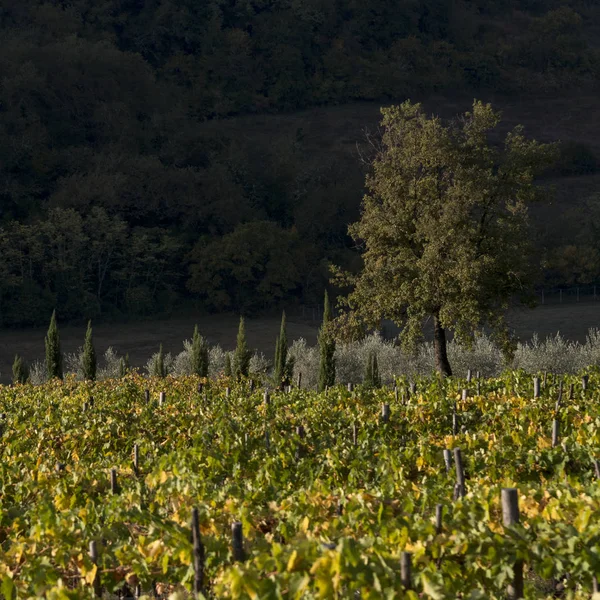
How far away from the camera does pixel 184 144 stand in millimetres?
78812

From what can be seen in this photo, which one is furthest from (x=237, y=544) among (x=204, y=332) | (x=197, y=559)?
(x=204, y=332)

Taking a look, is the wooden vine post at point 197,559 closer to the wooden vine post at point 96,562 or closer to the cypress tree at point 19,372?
the wooden vine post at point 96,562

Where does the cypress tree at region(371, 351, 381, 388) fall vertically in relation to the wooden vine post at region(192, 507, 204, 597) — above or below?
below

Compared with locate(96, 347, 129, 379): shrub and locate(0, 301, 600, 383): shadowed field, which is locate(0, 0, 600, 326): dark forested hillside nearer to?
locate(0, 301, 600, 383): shadowed field

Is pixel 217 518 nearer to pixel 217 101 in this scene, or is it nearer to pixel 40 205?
pixel 40 205

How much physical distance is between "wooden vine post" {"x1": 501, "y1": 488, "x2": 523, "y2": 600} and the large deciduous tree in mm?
17040

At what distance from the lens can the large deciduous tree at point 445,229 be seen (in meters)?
23.4

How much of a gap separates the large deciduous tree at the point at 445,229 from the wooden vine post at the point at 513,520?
17040mm

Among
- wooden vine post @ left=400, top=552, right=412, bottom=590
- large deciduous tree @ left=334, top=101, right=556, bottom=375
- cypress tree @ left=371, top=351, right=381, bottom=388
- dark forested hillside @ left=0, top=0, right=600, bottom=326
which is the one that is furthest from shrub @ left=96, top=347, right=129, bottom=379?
wooden vine post @ left=400, top=552, right=412, bottom=590

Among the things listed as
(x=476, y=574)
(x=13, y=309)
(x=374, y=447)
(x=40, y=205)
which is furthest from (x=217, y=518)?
(x=40, y=205)

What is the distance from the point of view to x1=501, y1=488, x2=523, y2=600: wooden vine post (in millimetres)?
5645

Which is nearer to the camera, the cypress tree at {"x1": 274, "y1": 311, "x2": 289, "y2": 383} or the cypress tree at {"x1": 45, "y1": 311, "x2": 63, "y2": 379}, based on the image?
the cypress tree at {"x1": 274, "y1": 311, "x2": 289, "y2": 383}

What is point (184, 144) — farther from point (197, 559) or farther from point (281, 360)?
point (197, 559)

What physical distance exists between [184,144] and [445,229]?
58430 millimetres
